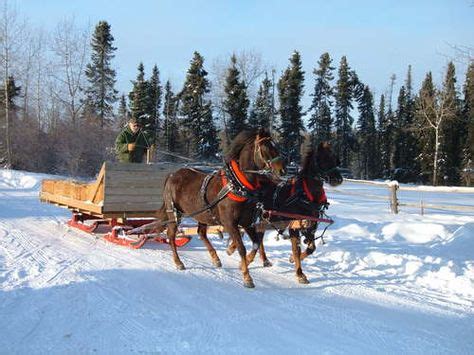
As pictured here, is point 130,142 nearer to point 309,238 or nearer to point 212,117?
point 309,238

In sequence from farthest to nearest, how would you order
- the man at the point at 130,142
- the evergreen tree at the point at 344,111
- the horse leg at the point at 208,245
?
the evergreen tree at the point at 344,111
the man at the point at 130,142
the horse leg at the point at 208,245

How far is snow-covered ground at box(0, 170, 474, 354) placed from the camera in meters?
4.72

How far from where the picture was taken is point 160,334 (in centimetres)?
482

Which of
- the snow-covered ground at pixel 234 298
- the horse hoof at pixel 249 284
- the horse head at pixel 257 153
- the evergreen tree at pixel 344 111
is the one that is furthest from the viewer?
the evergreen tree at pixel 344 111

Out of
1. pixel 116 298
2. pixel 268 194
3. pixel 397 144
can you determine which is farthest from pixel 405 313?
pixel 397 144

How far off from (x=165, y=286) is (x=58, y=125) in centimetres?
3219

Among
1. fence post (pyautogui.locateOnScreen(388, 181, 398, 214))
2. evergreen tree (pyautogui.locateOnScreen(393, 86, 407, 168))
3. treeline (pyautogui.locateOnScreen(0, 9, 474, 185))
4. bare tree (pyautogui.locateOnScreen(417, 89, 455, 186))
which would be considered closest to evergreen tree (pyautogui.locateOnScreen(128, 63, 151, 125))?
treeline (pyautogui.locateOnScreen(0, 9, 474, 185))

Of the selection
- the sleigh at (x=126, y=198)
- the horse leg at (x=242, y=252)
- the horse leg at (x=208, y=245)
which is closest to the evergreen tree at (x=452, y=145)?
the sleigh at (x=126, y=198)

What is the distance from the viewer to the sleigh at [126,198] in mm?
9188

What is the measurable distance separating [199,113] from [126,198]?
34.4 metres

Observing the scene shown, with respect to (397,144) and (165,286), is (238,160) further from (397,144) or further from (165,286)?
(397,144)

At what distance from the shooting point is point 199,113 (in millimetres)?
43250

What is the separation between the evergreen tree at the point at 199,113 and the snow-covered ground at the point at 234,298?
32.6m

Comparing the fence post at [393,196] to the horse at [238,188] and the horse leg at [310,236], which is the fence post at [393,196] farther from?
the horse at [238,188]
